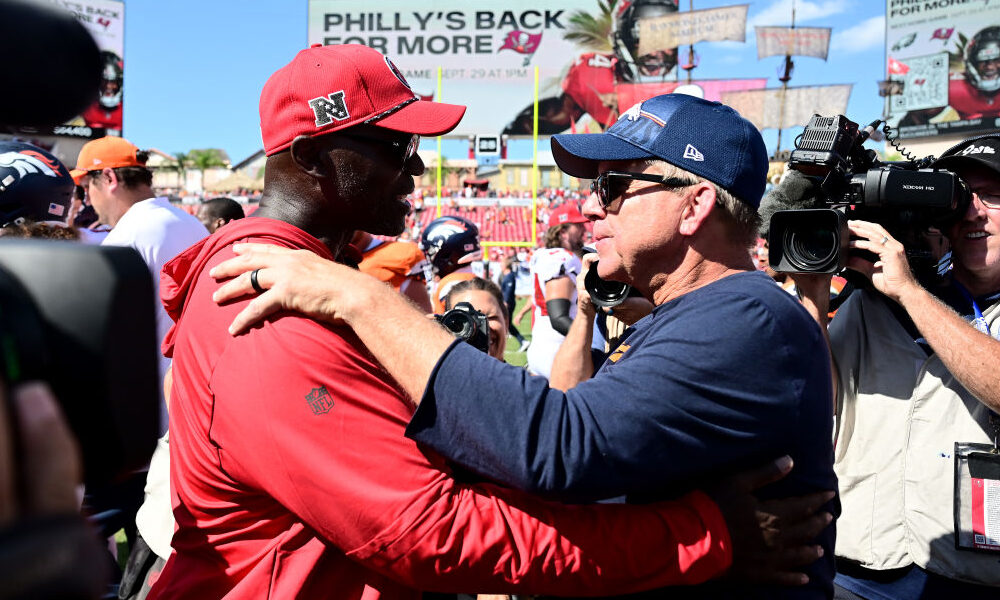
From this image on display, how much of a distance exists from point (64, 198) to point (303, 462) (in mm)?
2932

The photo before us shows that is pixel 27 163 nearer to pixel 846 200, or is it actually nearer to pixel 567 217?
pixel 846 200

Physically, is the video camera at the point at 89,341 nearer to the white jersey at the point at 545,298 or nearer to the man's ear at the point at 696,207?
the man's ear at the point at 696,207

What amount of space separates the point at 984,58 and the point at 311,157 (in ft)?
185

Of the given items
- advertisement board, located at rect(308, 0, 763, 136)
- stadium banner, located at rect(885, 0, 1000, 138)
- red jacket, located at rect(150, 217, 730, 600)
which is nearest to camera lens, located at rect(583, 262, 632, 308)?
red jacket, located at rect(150, 217, 730, 600)

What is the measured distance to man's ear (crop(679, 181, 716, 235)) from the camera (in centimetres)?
183

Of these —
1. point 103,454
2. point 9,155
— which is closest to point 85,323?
point 103,454

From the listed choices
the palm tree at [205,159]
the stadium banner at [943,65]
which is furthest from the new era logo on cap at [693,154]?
the palm tree at [205,159]

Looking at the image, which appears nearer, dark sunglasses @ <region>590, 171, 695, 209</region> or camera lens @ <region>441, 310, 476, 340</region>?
A: dark sunglasses @ <region>590, 171, 695, 209</region>

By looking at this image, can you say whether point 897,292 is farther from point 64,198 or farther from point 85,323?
point 64,198

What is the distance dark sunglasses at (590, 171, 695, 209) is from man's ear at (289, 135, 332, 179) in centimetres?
71

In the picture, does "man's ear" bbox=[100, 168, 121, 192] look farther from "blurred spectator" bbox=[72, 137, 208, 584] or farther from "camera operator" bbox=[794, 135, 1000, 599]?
"camera operator" bbox=[794, 135, 1000, 599]

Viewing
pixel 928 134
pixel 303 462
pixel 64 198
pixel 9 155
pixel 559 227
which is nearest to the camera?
pixel 303 462

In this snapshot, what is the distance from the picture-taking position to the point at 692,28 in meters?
41.8

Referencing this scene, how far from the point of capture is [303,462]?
136 centimetres
